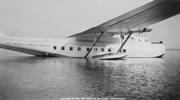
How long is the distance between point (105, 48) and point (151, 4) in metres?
12.4

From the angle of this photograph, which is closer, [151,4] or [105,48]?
[151,4]

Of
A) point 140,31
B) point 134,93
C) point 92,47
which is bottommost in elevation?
point 134,93

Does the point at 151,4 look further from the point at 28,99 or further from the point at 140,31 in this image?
the point at 140,31

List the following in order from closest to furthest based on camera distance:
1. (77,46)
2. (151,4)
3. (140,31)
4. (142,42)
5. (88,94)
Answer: (88,94) → (151,4) → (140,31) → (77,46) → (142,42)

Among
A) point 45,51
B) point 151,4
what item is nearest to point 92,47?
point 45,51

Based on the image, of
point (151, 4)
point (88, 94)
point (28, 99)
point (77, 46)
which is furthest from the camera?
point (77, 46)

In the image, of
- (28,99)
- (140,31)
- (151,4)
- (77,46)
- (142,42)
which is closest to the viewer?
(28,99)

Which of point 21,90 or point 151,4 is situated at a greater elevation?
point 151,4

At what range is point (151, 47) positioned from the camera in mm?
22812

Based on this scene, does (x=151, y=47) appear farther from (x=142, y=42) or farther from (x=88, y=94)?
(x=88, y=94)

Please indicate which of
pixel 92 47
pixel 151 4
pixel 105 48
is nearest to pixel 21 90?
pixel 151 4

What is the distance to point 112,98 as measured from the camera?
4.05 meters

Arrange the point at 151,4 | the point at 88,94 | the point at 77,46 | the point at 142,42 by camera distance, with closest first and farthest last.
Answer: the point at 88,94 → the point at 151,4 → the point at 77,46 → the point at 142,42

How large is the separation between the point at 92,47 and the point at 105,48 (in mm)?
2154
